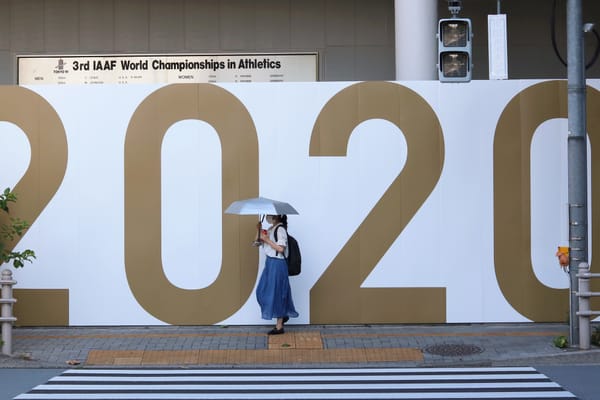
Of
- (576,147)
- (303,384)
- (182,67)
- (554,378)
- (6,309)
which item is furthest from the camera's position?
(182,67)

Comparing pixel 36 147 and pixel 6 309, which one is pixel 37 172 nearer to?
pixel 36 147

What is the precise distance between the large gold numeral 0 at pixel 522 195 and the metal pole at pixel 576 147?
4.45ft

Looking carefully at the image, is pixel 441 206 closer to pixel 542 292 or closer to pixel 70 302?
pixel 542 292

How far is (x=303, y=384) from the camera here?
9352 mm

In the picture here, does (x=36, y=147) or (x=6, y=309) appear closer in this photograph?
(x=6, y=309)

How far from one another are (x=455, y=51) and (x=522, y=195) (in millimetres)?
2494

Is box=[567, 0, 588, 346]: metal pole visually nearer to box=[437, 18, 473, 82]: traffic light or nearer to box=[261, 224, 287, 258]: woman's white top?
box=[437, 18, 473, 82]: traffic light

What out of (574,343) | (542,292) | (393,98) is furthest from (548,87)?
(574,343)

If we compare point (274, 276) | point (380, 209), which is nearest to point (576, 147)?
point (380, 209)

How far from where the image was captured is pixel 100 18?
63.6ft

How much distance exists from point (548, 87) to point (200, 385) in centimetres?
702

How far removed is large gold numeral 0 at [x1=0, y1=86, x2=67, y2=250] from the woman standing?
3.36m

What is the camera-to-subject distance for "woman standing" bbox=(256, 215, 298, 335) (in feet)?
38.0

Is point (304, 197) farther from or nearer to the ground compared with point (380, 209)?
farther from the ground
